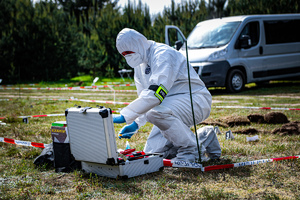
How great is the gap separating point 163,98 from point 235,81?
27.9 ft

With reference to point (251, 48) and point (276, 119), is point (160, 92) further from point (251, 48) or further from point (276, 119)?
point (251, 48)

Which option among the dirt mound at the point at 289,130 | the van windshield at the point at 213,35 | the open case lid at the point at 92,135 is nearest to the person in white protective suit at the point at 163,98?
the open case lid at the point at 92,135

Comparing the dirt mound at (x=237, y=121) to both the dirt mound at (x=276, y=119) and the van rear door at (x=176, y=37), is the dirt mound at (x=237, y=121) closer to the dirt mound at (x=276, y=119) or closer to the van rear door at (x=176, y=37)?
the dirt mound at (x=276, y=119)

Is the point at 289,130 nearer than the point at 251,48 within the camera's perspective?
Yes

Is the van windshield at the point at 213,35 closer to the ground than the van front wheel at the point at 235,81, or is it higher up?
higher up

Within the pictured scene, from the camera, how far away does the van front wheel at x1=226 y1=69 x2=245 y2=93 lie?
11.5 meters

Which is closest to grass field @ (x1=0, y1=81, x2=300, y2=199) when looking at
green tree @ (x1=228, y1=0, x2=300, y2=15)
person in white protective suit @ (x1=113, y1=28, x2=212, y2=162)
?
person in white protective suit @ (x1=113, y1=28, x2=212, y2=162)

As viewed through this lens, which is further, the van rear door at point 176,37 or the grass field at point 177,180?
the van rear door at point 176,37

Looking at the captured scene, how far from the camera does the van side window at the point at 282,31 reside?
12508mm

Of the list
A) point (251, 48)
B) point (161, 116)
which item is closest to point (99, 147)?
point (161, 116)

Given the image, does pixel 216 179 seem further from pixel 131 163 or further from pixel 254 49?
pixel 254 49

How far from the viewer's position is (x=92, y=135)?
3.32 metres

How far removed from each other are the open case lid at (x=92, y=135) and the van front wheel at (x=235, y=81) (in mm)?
8624

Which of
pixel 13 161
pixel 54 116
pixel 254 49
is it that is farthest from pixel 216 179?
→ pixel 254 49
